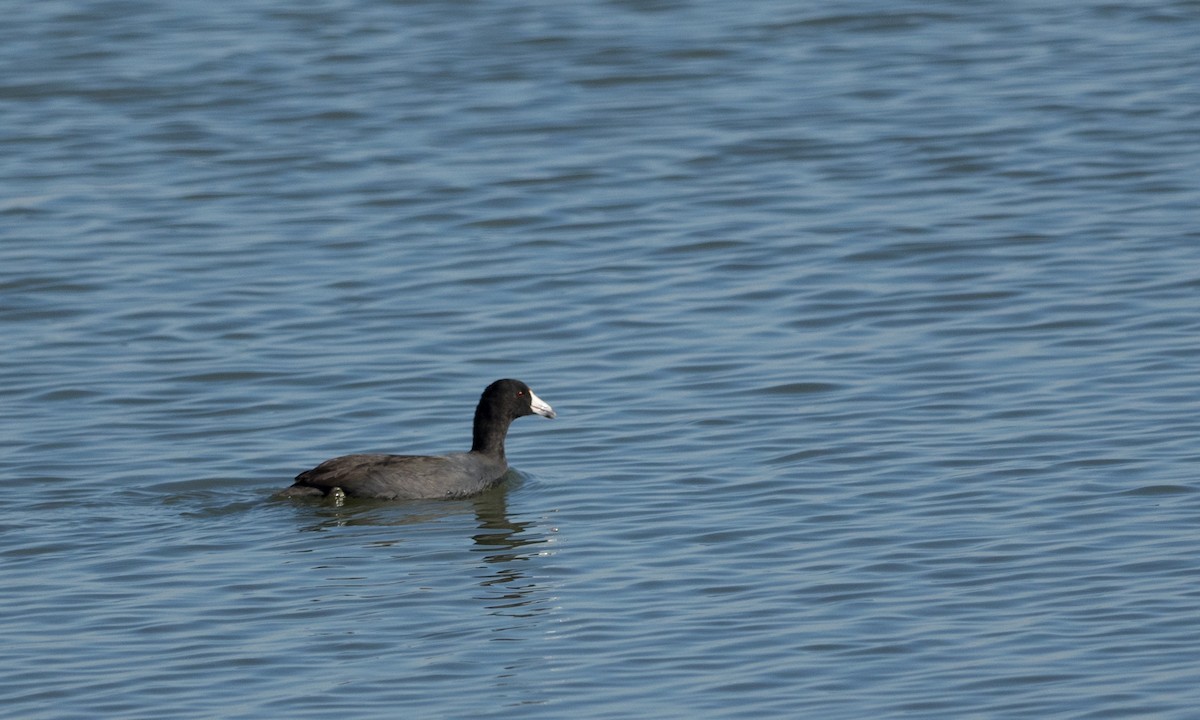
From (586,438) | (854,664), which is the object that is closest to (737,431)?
(586,438)

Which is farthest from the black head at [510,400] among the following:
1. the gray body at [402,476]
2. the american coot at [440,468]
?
the gray body at [402,476]

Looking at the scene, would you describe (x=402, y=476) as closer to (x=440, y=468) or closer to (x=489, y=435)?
(x=440, y=468)

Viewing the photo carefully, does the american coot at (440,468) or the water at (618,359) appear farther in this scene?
the american coot at (440,468)

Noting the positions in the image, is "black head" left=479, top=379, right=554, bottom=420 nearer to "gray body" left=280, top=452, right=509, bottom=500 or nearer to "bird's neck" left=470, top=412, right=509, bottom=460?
"bird's neck" left=470, top=412, right=509, bottom=460

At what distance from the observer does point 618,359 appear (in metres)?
15.8

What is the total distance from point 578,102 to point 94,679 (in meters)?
15.9

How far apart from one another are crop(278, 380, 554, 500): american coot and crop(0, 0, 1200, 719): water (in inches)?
6.0

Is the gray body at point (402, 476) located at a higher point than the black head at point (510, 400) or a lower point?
lower

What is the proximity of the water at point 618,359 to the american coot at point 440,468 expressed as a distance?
0.15 m

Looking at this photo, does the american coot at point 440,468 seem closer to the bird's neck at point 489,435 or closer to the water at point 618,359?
the bird's neck at point 489,435

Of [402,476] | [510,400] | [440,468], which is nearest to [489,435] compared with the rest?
[510,400]

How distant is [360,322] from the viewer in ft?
55.3

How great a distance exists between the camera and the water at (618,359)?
9.88 meters

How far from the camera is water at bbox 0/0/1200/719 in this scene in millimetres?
9875
